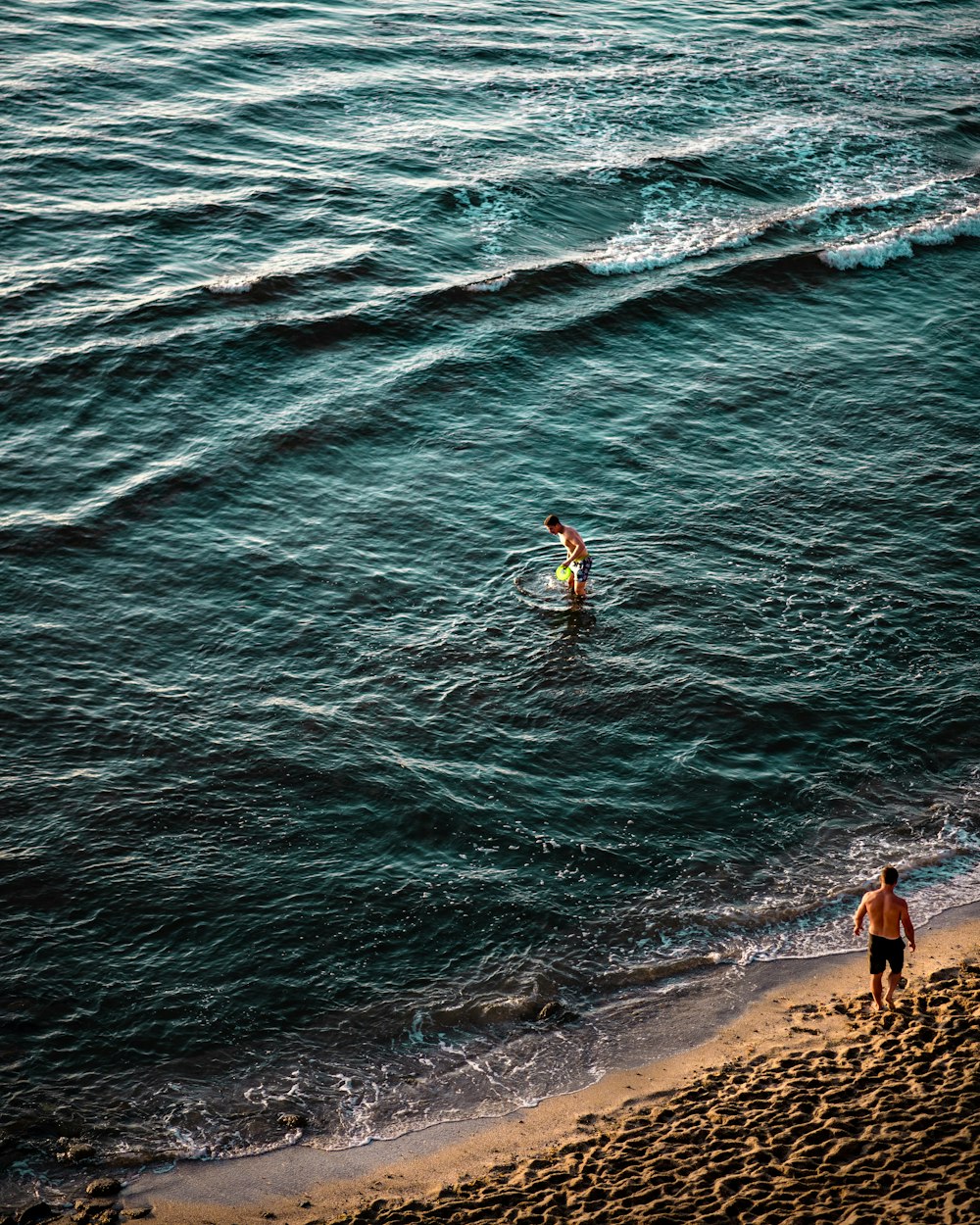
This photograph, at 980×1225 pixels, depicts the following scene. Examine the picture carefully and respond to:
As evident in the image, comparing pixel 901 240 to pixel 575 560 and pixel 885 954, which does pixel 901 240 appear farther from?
pixel 885 954

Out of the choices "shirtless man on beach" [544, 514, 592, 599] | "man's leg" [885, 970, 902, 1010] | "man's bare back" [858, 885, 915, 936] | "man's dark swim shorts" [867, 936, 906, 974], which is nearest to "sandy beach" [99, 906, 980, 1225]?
"man's leg" [885, 970, 902, 1010]

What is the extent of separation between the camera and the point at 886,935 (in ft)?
40.4

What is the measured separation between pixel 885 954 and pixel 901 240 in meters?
25.8

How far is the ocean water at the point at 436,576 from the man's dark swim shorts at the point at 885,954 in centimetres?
168

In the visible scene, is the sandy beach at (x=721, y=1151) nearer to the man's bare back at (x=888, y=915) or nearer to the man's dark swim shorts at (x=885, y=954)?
the man's dark swim shorts at (x=885, y=954)

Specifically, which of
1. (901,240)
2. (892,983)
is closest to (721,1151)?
(892,983)

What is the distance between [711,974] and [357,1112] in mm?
4321

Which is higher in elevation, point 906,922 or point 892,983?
point 906,922

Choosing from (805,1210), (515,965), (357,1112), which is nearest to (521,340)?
(515,965)

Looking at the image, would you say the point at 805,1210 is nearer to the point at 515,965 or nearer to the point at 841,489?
the point at 515,965

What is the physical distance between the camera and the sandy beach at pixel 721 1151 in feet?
32.2

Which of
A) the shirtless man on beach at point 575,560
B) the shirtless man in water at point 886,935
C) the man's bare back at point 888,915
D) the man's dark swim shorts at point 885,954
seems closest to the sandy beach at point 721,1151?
the shirtless man in water at point 886,935

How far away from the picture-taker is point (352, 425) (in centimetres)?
2423

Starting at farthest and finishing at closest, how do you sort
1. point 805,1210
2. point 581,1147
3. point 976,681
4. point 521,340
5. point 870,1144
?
point 521,340, point 976,681, point 581,1147, point 870,1144, point 805,1210
